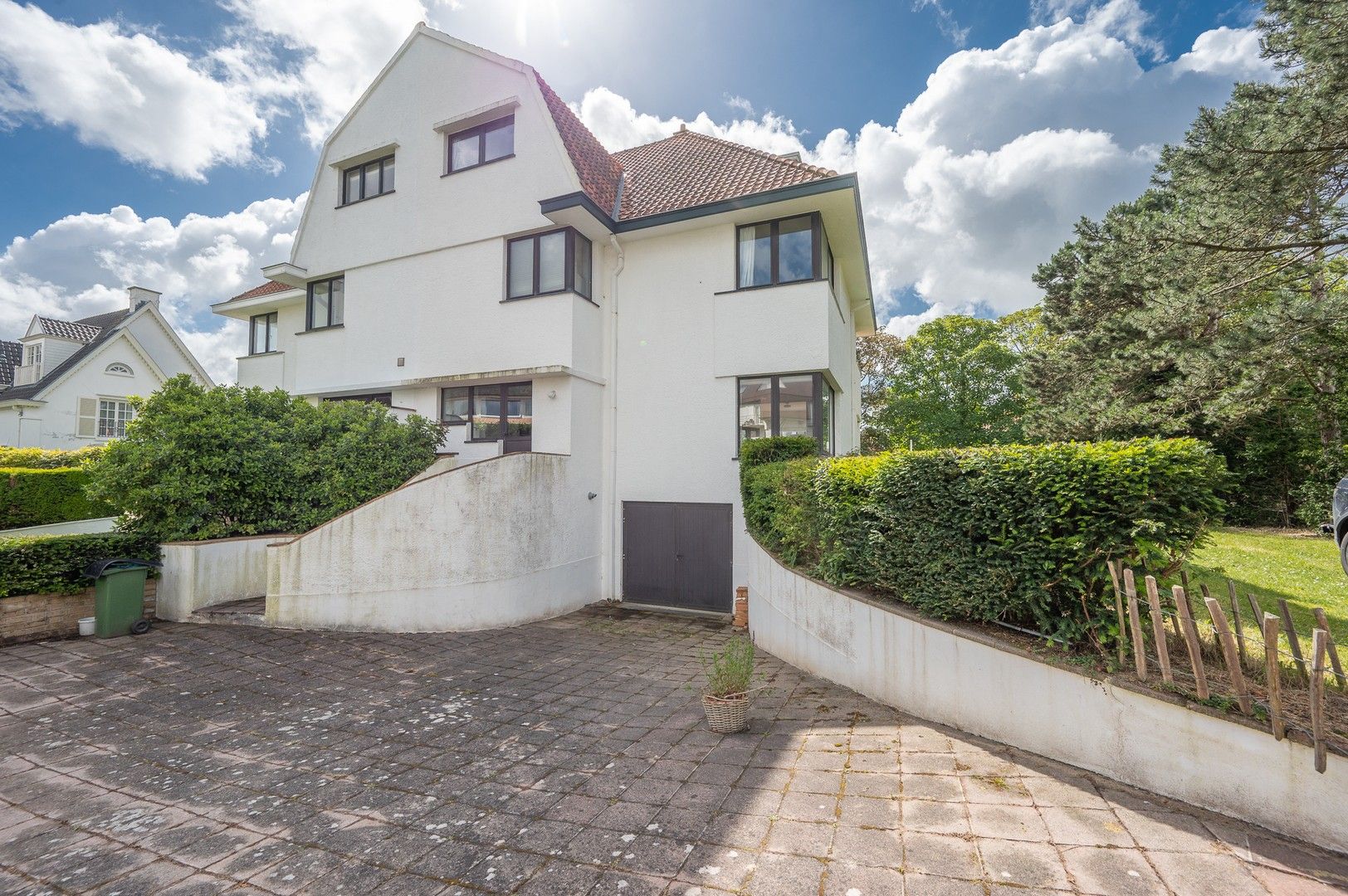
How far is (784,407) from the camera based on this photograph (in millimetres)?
10672

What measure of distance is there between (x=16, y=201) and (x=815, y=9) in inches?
839

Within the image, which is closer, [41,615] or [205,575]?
[41,615]

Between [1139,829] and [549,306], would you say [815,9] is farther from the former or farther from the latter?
[1139,829]

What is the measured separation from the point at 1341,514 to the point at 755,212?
9.55 metres

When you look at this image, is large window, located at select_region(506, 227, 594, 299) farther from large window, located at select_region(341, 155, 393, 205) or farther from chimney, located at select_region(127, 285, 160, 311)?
chimney, located at select_region(127, 285, 160, 311)

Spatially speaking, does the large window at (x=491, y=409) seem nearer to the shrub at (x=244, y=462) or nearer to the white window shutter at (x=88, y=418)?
the shrub at (x=244, y=462)

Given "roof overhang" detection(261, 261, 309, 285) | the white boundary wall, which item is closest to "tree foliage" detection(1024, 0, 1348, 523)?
the white boundary wall

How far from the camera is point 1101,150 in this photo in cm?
1150

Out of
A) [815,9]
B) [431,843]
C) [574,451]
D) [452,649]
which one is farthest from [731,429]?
[431,843]

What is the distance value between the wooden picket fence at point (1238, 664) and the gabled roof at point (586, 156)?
10.8 m

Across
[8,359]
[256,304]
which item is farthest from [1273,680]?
[8,359]

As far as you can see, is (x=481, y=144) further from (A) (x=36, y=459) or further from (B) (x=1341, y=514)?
(A) (x=36, y=459)

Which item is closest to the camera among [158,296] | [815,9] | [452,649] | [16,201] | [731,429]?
[452,649]

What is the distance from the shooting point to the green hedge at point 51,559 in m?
7.57
